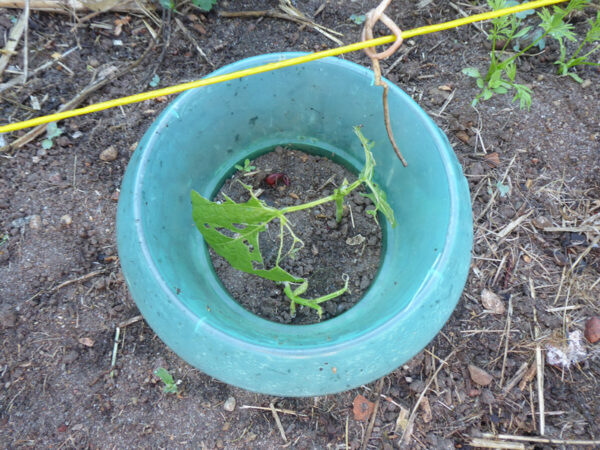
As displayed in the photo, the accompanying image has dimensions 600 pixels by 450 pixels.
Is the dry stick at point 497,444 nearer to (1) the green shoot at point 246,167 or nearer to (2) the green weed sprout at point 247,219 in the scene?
(2) the green weed sprout at point 247,219

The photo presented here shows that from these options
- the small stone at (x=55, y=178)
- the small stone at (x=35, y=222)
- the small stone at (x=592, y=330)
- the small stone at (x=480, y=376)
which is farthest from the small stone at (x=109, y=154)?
the small stone at (x=592, y=330)

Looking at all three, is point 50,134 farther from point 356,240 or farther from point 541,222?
point 541,222

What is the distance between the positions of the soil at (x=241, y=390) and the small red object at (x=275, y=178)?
1.36 ft

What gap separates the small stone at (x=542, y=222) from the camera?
4.60 ft

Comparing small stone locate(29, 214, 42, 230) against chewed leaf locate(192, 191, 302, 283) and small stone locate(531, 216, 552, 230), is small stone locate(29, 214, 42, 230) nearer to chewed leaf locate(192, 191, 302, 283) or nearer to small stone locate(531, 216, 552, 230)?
chewed leaf locate(192, 191, 302, 283)

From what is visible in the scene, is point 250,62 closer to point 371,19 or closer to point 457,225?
point 371,19

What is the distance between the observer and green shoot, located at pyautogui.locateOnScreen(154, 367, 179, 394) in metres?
1.23

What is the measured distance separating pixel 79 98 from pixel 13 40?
13.7 inches

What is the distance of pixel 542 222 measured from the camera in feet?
4.60

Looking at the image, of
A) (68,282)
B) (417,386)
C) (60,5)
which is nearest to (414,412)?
(417,386)

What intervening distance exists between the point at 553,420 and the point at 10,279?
5.42 feet

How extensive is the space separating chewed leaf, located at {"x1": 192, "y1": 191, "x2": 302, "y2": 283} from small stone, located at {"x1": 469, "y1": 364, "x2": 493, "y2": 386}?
2.16 feet

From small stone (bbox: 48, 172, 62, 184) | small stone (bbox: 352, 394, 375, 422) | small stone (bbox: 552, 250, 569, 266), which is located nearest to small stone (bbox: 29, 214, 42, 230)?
small stone (bbox: 48, 172, 62, 184)

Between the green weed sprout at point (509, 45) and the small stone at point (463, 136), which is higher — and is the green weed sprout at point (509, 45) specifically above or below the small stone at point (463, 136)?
above
